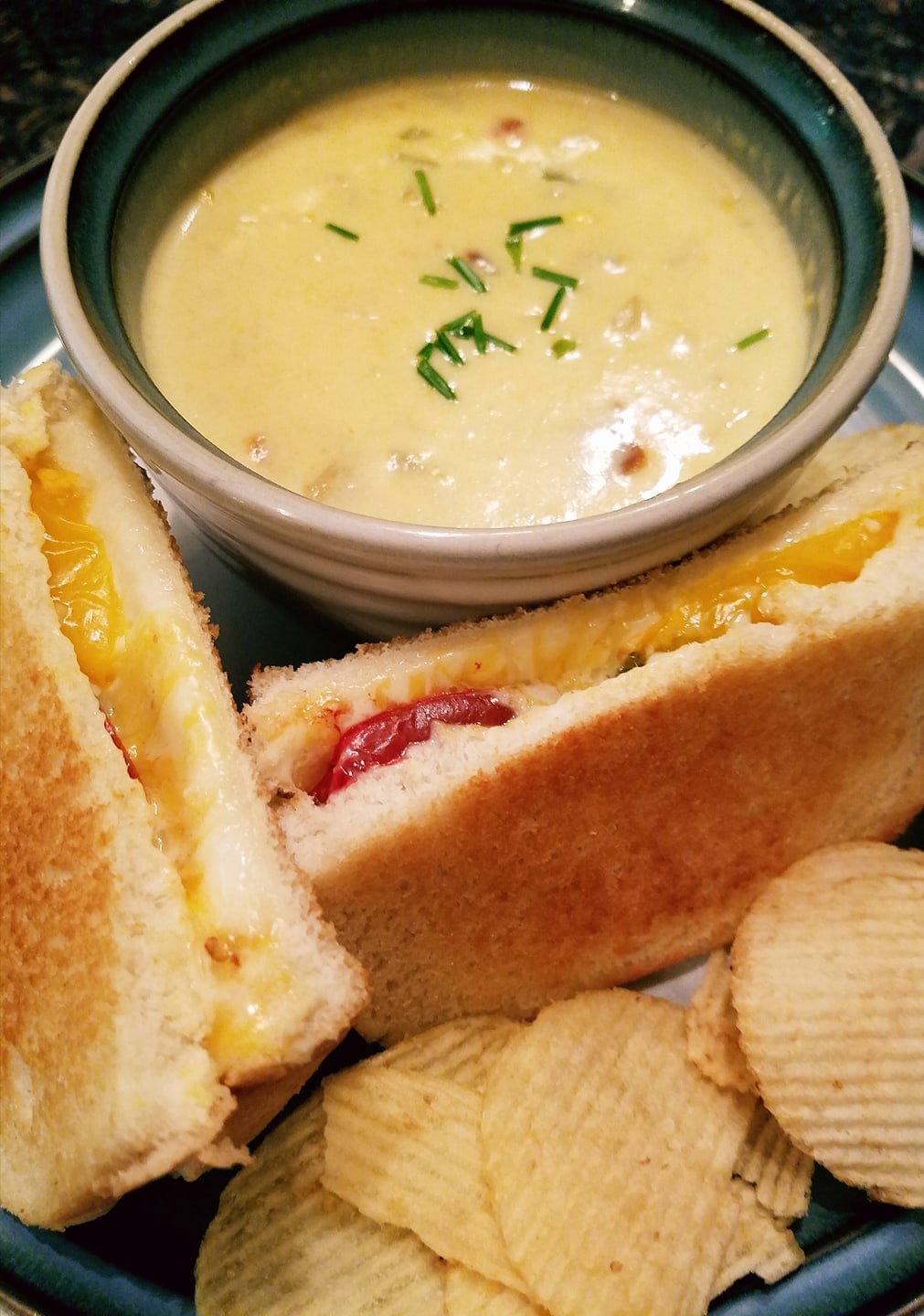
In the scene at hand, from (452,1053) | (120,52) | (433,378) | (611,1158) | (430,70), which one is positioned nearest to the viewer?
(611,1158)

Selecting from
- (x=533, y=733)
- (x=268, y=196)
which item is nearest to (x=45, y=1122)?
(x=533, y=733)

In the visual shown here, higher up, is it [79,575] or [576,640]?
[79,575]

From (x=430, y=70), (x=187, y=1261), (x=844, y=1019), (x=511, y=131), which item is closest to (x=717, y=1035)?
(x=844, y=1019)

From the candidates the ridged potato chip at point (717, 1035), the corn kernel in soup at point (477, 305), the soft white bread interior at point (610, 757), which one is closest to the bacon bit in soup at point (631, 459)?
the corn kernel in soup at point (477, 305)

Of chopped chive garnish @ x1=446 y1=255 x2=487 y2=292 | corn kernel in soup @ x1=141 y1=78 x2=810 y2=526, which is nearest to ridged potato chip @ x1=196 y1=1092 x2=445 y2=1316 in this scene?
corn kernel in soup @ x1=141 y1=78 x2=810 y2=526

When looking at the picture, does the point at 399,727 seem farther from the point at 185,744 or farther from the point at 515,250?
the point at 515,250

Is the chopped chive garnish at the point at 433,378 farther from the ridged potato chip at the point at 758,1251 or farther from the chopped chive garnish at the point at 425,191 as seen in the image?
the ridged potato chip at the point at 758,1251

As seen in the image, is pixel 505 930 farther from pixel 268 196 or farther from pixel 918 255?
pixel 918 255

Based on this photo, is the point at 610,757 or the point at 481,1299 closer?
the point at 481,1299
